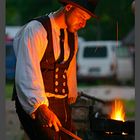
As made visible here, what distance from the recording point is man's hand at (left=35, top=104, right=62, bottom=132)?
3.30 metres

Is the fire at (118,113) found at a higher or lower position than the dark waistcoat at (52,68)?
lower

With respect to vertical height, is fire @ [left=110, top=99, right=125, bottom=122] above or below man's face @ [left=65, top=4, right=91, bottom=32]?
below

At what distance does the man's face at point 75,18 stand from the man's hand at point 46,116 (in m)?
0.45

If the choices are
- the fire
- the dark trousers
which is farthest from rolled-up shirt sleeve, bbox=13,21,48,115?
the fire

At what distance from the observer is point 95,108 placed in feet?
13.5

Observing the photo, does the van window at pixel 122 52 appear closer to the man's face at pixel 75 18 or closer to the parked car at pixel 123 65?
the parked car at pixel 123 65

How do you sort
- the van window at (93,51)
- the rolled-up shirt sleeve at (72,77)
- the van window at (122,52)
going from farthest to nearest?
1. the van window at (122,52)
2. the van window at (93,51)
3. the rolled-up shirt sleeve at (72,77)

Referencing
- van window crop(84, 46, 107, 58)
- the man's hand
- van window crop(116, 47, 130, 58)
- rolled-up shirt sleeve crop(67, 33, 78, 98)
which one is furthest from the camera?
van window crop(116, 47, 130, 58)

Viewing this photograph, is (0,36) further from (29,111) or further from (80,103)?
(80,103)

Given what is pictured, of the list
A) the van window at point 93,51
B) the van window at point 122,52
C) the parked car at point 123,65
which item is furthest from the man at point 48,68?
the van window at point 122,52

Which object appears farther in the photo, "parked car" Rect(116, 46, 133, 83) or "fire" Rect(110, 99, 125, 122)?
"parked car" Rect(116, 46, 133, 83)

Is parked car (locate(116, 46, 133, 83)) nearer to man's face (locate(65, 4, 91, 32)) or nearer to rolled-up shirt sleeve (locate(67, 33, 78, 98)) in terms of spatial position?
rolled-up shirt sleeve (locate(67, 33, 78, 98))

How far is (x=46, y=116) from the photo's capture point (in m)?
3.30

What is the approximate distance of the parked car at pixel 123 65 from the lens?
11.7m
